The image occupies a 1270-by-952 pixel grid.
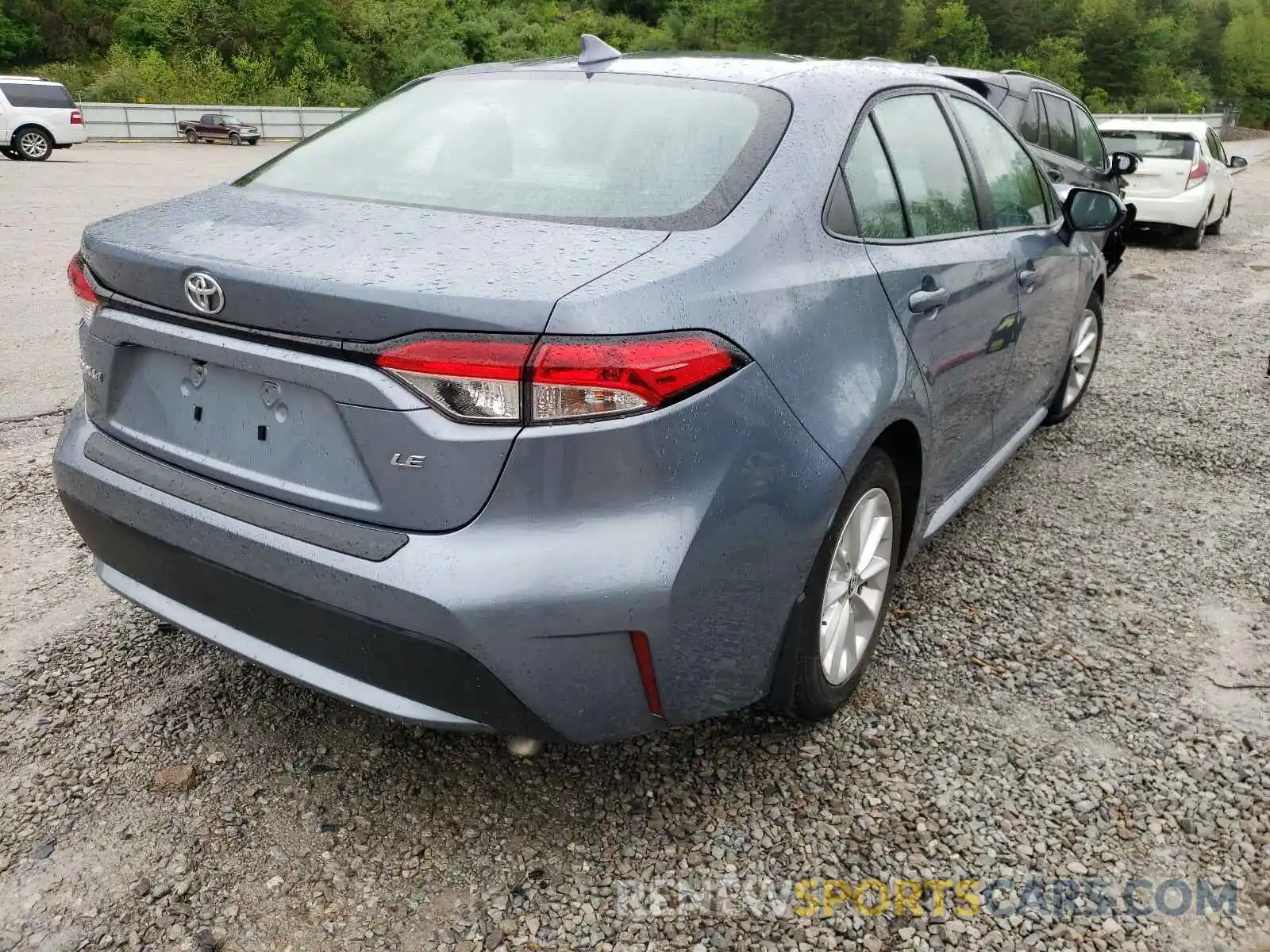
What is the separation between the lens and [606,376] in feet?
5.72

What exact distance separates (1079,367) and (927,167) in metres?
2.61

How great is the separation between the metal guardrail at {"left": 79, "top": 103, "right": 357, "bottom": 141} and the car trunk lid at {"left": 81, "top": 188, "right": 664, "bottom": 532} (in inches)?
1340

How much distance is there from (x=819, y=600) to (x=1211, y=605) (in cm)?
186

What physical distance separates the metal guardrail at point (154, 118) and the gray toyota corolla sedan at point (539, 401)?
33890 mm

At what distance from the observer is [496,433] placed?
5.76ft

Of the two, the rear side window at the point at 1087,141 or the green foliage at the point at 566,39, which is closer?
the rear side window at the point at 1087,141

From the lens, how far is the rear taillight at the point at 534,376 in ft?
5.66

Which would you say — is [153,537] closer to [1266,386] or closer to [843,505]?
[843,505]

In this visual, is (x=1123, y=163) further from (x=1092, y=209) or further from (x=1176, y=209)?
(x=1092, y=209)

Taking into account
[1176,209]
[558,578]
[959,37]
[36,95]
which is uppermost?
[558,578]

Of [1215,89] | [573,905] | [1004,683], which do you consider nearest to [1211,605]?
[1004,683]

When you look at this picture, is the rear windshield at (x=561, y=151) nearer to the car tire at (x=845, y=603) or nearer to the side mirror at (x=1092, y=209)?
the car tire at (x=845, y=603)

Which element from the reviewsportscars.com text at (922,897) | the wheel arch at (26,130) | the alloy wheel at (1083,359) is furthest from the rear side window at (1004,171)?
the wheel arch at (26,130)

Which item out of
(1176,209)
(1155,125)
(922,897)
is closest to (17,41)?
(1155,125)
